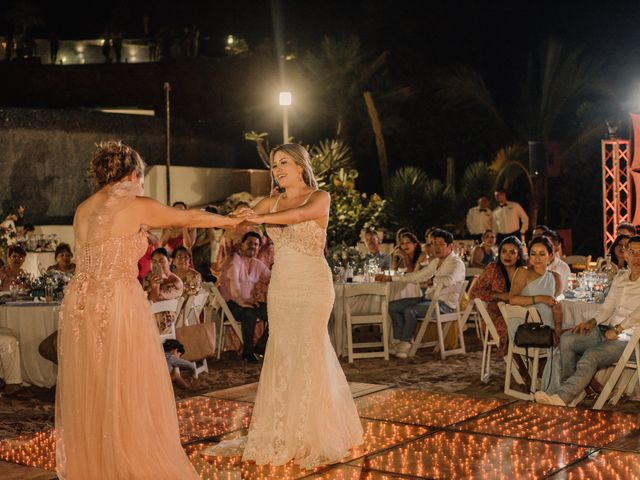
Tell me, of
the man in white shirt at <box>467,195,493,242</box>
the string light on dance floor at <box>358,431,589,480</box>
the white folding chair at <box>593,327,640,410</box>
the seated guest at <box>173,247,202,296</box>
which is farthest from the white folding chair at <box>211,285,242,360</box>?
the man in white shirt at <box>467,195,493,242</box>

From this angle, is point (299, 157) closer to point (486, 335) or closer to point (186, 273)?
point (486, 335)

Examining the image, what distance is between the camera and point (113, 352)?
5086mm

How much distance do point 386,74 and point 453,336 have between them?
57.9 ft

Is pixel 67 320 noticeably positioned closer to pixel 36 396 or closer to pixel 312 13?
pixel 36 396

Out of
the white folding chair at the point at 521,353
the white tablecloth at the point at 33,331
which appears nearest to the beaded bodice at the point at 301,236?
the white folding chair at the point at 521,353

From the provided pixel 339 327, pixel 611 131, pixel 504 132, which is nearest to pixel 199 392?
pixel 339 327

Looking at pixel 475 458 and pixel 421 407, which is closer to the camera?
pixel 475 458

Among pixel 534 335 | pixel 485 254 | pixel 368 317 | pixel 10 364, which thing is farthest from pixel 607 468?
pixel 485 254

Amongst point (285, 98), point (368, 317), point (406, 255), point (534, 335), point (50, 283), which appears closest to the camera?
point (534, 335)

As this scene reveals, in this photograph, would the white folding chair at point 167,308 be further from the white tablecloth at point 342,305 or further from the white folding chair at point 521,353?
the white folding chair at point 521,353

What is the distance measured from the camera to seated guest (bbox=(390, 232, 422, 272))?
11.9m

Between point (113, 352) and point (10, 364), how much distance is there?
398 cm

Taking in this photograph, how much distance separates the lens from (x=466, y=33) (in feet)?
96.1

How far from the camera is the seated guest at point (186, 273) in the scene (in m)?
9.64
